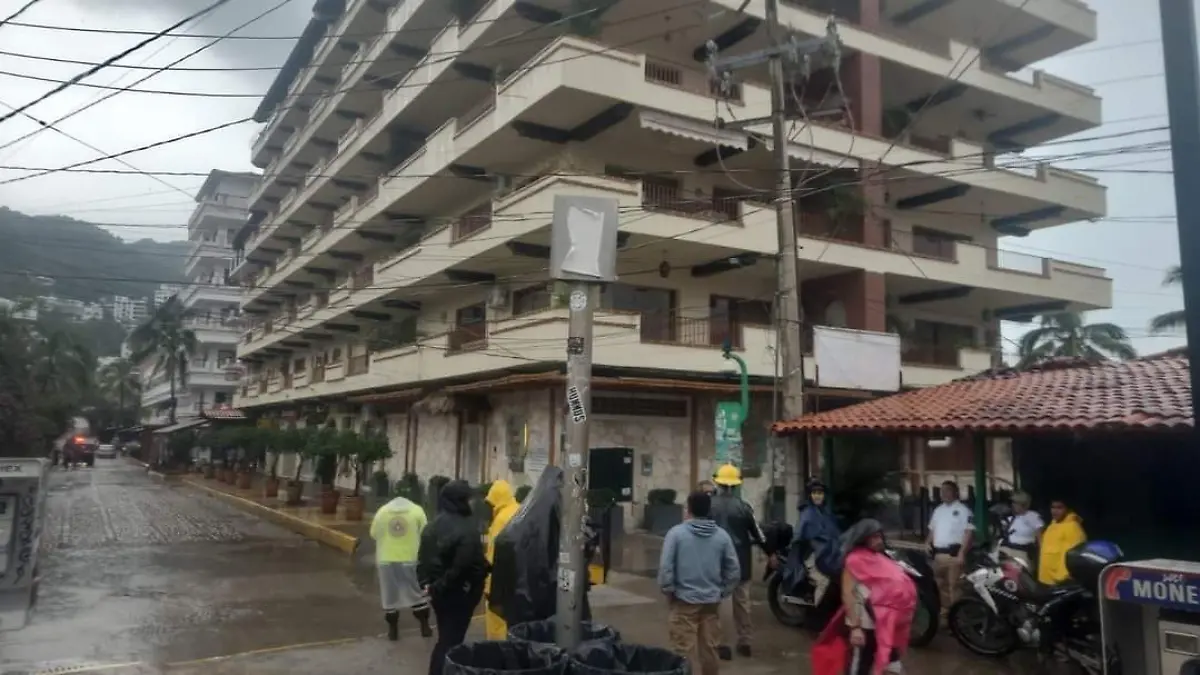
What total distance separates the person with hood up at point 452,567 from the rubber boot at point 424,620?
255 centimetres

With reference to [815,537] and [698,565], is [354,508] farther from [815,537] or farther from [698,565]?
[698,565]

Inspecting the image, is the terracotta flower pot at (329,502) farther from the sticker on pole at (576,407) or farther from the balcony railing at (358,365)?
the sticker on pole at (576,407)

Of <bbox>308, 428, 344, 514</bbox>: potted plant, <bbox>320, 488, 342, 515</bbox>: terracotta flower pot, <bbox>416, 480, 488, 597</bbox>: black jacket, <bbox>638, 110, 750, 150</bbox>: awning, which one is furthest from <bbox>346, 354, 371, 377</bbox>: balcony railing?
<bbox>416, 480, 488, 597</bbox>: black jacket

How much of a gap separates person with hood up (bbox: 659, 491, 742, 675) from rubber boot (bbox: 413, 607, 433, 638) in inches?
136

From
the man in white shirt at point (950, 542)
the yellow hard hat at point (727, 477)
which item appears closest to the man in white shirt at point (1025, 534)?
the man in white shirt at point (950, 542)

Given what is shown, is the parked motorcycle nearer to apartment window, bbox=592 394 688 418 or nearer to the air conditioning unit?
apartment window, bbox=592 394 688 418

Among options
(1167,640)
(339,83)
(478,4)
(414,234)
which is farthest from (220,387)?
(1167,640)

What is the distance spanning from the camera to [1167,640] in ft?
14.6

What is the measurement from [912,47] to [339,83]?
21.5 metres

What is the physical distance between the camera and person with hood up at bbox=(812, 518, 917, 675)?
5664 millimetres

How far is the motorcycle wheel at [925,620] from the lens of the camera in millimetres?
8445

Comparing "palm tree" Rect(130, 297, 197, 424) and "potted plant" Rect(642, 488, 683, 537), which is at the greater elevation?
"palm tree" Rect(130, 297, 197, 424)

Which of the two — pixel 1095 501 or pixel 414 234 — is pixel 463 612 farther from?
pixel 414 234

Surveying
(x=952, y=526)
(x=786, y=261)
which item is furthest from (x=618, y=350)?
(x=952, y=526)
